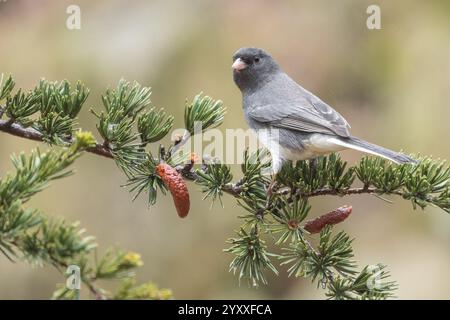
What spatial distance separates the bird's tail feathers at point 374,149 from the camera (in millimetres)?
1659

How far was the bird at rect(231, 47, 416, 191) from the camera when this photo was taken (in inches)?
82.4

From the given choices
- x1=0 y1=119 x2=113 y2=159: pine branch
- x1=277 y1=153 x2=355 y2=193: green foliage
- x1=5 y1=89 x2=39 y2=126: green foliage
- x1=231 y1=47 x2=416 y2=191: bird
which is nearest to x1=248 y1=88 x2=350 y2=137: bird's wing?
x1=231 y1=47 x2=416 y2=191: bird

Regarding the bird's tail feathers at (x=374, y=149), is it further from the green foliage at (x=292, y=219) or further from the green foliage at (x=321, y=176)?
the green foliage at (x=292, y=219)

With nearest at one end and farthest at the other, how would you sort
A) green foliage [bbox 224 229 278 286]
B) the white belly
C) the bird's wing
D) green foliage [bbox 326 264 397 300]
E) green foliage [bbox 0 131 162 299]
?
1. green foliage [bbox 0 131 162 299]
2. green foliage [bbox 326 264 397 300]
3. green foliage [bbox 224 229 278 286]
4. the white belly
5. the bird's wing

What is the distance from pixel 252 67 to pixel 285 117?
0.36 m

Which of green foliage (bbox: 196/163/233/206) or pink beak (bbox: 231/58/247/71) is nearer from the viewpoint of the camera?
green foliage (bbox: 196/163/233/206)

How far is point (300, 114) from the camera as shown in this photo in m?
2.36

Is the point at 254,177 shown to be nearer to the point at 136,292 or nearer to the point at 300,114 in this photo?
the point at 136,292

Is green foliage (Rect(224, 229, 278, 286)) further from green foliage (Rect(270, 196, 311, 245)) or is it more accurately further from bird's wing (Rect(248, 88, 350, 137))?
bird's wing (Rect(248, 88, 350, 137))

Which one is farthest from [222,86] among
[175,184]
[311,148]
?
[175,184]

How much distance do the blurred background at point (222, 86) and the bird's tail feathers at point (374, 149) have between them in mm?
911

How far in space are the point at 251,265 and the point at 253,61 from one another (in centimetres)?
131
